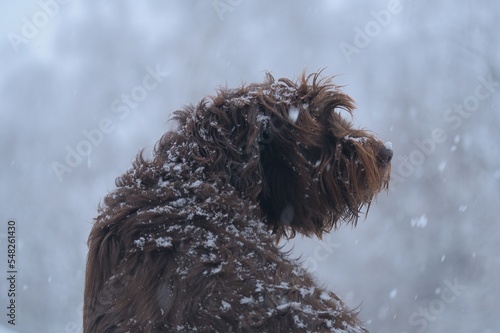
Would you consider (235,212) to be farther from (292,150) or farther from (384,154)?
(384,154)

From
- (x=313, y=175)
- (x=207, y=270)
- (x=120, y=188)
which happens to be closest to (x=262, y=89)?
(x=313, y=175)

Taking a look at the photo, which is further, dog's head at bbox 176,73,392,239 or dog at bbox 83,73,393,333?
dog's head at bbox 176,73,392,239

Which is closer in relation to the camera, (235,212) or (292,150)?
(235,212)

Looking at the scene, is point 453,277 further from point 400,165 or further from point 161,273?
point 161,273

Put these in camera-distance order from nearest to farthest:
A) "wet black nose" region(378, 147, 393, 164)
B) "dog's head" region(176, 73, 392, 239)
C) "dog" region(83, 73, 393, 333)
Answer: "dog" region(83, 73, 393, 333), "dog's head" region(176, 73, 392, 239), "wet black nose" region(378, 147, 393, 164)

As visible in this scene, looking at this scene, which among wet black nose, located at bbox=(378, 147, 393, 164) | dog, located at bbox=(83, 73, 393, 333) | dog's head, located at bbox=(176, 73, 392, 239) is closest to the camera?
dog, located at bbox=(83, 73, 393, 333)

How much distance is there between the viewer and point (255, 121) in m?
2.88

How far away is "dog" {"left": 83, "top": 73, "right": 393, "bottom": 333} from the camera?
221cm

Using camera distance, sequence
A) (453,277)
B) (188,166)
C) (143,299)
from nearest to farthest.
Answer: (143,299)
(188,166)
(453,277)

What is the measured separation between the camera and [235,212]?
8.41 feet

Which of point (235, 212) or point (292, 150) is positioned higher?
point (292, 150)

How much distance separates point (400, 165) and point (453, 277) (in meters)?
2.19

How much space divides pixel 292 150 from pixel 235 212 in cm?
56

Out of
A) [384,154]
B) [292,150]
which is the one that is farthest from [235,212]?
[384,154]
